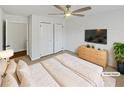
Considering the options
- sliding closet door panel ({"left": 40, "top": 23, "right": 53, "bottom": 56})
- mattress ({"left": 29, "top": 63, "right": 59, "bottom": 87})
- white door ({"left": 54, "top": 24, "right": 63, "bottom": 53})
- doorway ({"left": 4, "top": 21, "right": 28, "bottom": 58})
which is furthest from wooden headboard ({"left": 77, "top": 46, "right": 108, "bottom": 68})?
doorway ({"left": 4, "top": 21, "right": 28, "bottom": 58})

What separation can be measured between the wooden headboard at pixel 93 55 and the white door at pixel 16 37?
61cm

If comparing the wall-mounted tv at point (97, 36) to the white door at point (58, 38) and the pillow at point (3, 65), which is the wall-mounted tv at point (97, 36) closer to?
the white door at point (58, 38)

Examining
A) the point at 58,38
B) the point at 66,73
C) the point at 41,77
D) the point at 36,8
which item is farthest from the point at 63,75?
the point at 36,8

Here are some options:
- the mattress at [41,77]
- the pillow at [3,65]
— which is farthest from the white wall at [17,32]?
the mattress at [41,77]

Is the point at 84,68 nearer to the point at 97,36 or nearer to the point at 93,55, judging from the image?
the point at 93,55

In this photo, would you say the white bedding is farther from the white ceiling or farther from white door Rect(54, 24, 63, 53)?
the white ceiling

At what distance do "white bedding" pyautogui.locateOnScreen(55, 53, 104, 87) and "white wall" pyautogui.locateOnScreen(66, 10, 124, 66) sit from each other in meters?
0.15

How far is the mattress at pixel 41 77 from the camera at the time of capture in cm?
95

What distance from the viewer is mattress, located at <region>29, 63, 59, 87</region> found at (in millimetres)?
949

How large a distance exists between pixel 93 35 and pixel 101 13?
0.22 m

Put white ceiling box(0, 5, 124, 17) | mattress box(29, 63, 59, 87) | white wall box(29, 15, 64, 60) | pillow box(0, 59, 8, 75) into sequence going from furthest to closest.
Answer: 1. white wall box(29, 15, 64, 60)
2. pillow box(0, 59, 8, 75)
3. mattress box(29, 63, 59, 87)
4. white ceiling box(0, 5, 124, 17)

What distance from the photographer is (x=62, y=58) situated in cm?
140
